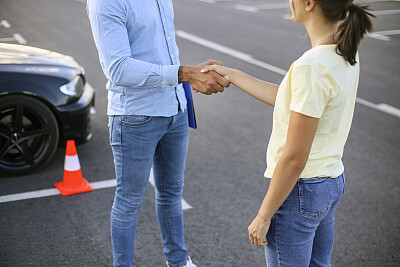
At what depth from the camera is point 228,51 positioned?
10.1m

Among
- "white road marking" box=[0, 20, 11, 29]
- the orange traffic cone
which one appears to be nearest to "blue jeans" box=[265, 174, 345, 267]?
the orange traffic cone

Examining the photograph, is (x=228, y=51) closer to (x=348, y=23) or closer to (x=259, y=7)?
(x=259, y=7)

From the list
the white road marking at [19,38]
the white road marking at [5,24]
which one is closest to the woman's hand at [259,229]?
the white road marking at [19,38]

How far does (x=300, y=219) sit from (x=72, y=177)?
9.21 ft

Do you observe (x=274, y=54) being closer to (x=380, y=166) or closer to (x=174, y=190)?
(x=380, y=166)

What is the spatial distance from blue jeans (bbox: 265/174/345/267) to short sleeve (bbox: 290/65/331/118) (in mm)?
357

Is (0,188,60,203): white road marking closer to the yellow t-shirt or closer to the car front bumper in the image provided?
the car front bumper

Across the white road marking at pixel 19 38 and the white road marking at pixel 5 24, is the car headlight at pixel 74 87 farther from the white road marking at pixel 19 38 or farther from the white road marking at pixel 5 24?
the white road marking at pixel 5 24

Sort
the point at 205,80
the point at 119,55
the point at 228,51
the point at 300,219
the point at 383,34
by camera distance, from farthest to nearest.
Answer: the point at 383,34 → the point at 228,51 → the point at 205,80 → the point at 119,55 → the point at 300,219

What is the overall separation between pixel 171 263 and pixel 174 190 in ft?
1.70

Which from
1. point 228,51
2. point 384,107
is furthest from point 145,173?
point 228,51

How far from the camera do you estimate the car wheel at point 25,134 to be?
4.45 metres

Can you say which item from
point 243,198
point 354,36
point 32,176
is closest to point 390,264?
point 243,198

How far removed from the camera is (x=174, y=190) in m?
3.07
